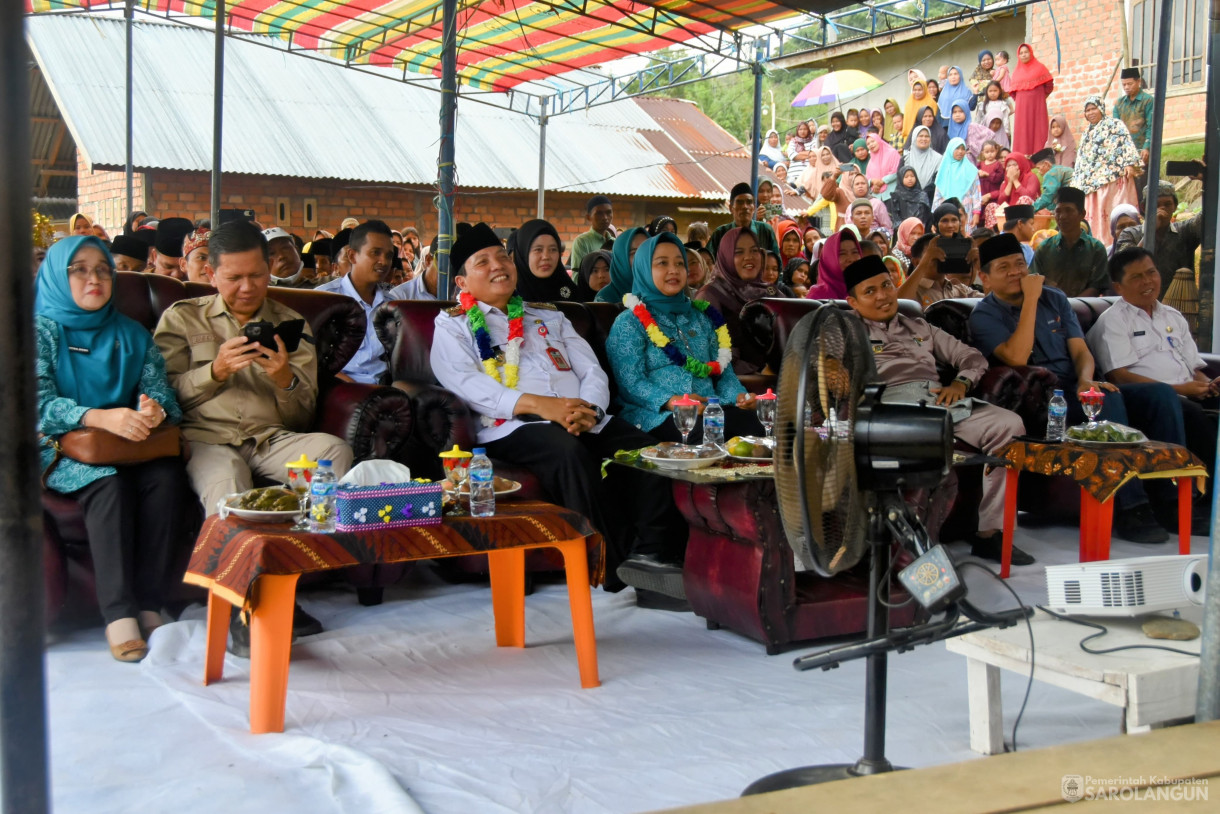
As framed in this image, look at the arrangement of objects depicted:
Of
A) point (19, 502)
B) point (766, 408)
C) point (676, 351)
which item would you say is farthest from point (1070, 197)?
point (19, 502)

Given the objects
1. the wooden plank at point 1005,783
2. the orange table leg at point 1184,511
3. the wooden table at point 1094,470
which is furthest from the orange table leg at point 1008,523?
the wooden plank at point 1005,783

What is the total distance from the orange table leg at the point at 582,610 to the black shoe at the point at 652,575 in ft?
2.36

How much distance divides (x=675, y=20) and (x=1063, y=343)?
196 inches

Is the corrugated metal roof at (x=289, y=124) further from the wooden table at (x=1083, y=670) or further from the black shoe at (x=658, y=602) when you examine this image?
the wooden table at (x=1083, y=670)

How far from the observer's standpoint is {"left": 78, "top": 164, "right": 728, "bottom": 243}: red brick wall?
11.8m

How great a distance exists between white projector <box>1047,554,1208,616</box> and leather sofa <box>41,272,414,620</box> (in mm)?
2221

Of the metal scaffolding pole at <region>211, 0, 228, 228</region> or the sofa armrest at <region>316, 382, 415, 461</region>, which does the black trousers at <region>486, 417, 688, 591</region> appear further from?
the metal scaffolding pole at <region>211, 0, 228, 228</region>

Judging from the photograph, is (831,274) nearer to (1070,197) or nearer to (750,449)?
(1070,197)

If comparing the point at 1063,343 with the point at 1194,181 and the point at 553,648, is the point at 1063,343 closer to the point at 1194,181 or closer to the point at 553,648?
the point at 553,648

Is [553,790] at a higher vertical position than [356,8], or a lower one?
lower

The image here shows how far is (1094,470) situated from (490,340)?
7.67 feet

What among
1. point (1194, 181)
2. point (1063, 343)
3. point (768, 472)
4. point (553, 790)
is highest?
point (1194, 181)

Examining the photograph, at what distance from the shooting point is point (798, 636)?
3305mm

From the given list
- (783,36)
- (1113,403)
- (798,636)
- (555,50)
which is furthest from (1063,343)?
(555,50)
